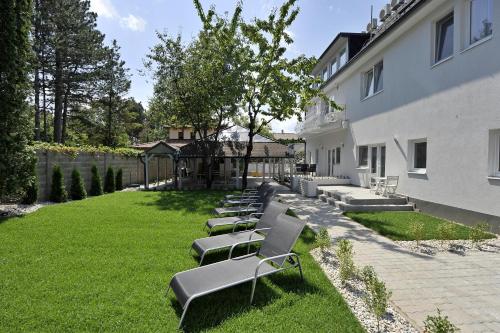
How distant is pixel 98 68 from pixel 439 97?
31542 millimetres

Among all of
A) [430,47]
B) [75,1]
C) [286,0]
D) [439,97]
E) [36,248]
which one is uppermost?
[75,1]

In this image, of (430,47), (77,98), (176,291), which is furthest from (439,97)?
(77,98)

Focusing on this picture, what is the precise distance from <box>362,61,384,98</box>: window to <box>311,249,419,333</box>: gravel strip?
11737 mm

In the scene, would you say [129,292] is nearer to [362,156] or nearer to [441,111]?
[441,111]

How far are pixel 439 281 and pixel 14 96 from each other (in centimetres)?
1243

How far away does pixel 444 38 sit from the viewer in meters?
10.2

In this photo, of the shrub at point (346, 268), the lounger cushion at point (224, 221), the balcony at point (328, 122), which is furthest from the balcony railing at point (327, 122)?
the shrub at point (346, 268)

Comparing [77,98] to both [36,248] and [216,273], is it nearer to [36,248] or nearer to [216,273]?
[36,248]

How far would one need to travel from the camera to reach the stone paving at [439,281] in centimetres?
378

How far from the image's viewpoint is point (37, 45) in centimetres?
2559

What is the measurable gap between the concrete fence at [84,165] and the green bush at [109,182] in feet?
1.03

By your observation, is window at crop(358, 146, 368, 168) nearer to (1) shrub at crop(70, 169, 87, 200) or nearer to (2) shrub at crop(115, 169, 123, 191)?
(1) shrub at crop(70, 169, 87, 200)

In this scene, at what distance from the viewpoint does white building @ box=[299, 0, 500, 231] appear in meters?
7.96

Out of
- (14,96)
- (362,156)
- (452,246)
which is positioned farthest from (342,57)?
(14,96)
